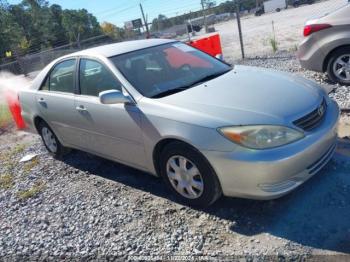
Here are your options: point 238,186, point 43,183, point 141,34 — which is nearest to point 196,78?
point 238,186

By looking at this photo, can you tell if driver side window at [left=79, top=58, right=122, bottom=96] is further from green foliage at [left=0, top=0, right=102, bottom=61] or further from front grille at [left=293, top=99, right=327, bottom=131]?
green foliage at [left=0, top=0, right=102, bottom=61]

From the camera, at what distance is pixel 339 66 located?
6.19 metres

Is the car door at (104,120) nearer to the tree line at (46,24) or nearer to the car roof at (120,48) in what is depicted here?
the car roof at (120,48)

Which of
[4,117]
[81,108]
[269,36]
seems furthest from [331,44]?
[269,36]

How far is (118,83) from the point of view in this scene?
3.96 m

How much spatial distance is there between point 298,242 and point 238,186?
0.64 meters

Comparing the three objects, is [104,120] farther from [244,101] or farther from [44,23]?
[44,23]

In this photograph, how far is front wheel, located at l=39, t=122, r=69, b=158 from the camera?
5520 millimetres

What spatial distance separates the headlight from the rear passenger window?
95.8 inches

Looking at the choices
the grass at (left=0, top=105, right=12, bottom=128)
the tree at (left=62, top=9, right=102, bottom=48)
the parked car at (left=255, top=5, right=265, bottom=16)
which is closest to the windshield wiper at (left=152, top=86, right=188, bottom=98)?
the grass at (left=0, top=105, right=12, bottom=128)

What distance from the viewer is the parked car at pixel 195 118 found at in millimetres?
3066

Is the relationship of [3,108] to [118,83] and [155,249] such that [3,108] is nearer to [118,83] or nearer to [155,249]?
[118,83]

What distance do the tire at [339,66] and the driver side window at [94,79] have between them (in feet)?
13.0

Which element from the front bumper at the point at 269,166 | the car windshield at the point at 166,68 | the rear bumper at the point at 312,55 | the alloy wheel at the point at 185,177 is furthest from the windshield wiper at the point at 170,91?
the rear bumper at the point at 312,55
